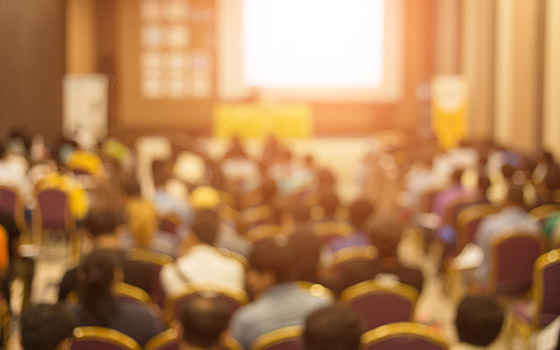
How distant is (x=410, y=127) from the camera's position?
2119 cm

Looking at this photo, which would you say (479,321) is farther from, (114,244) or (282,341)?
(114,244)

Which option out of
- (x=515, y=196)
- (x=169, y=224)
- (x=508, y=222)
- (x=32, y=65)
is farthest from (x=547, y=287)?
(x=32, y=65)

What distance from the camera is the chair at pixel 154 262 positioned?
5.98 m

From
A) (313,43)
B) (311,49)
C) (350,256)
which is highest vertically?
(313,43)

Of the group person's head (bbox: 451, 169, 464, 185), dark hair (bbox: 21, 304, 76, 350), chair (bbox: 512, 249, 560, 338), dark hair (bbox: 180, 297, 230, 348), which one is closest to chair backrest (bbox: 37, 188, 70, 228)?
person's head (bbox: 451, 169, 464, 185)

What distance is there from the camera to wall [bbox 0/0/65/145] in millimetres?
14289

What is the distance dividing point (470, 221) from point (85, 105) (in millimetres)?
12178

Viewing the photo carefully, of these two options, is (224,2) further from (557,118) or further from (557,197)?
(557,197)

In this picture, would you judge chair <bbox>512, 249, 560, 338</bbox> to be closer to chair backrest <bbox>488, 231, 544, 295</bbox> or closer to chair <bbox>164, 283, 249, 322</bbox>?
chair backrest <bbox>488, 231, 544, 295</bbox>

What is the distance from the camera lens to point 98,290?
15.2ft

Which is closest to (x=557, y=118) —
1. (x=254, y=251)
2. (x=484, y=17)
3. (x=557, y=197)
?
(x=484, y=17)

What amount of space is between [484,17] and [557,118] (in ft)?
14.5

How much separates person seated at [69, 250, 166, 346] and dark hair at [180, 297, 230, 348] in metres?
0.92

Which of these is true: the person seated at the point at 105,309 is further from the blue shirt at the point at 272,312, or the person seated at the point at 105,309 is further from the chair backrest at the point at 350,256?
the chair backrest at the point at 350,256
